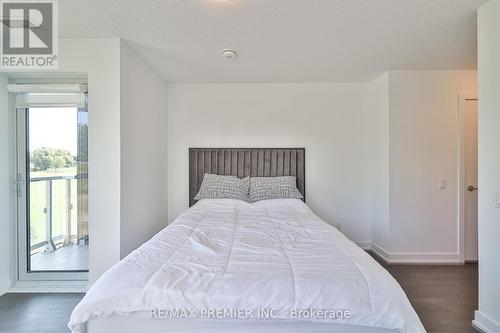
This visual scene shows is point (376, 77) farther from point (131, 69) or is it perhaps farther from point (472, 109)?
point (131, 69)

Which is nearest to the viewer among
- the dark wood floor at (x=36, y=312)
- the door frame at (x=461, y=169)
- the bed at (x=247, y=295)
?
the bed at (x=247, y=295)

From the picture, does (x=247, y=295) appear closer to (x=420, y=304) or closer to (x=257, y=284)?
(x=257, y=284)

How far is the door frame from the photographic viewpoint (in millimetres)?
3354

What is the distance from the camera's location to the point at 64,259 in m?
2.82

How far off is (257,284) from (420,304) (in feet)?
6.34

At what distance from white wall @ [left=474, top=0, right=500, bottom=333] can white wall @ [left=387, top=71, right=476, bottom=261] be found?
1338mm

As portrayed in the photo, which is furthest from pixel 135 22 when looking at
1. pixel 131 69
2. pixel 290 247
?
pixel 290 247

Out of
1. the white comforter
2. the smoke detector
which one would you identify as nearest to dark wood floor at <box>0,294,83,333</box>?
the white comforter

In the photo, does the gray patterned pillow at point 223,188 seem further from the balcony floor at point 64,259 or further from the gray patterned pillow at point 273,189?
the balcony floor at point 64,259

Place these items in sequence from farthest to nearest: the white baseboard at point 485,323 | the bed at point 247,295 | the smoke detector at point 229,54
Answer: the smoke detector at point 229,54, the white baseboard at point 485,323, the bed at point 247,295

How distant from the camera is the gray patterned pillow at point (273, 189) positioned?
A: 3.41m

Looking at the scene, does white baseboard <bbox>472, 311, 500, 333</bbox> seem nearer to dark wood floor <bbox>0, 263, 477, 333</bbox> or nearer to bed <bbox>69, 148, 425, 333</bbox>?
dark wood floor <bbox>0, 263, 477, 333</bbox>

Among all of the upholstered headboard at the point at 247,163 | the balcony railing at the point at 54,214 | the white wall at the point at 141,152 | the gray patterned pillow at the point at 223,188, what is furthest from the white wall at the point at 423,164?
the balcony railing at the point at 54,214

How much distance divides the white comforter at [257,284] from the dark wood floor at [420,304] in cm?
Result: 113
